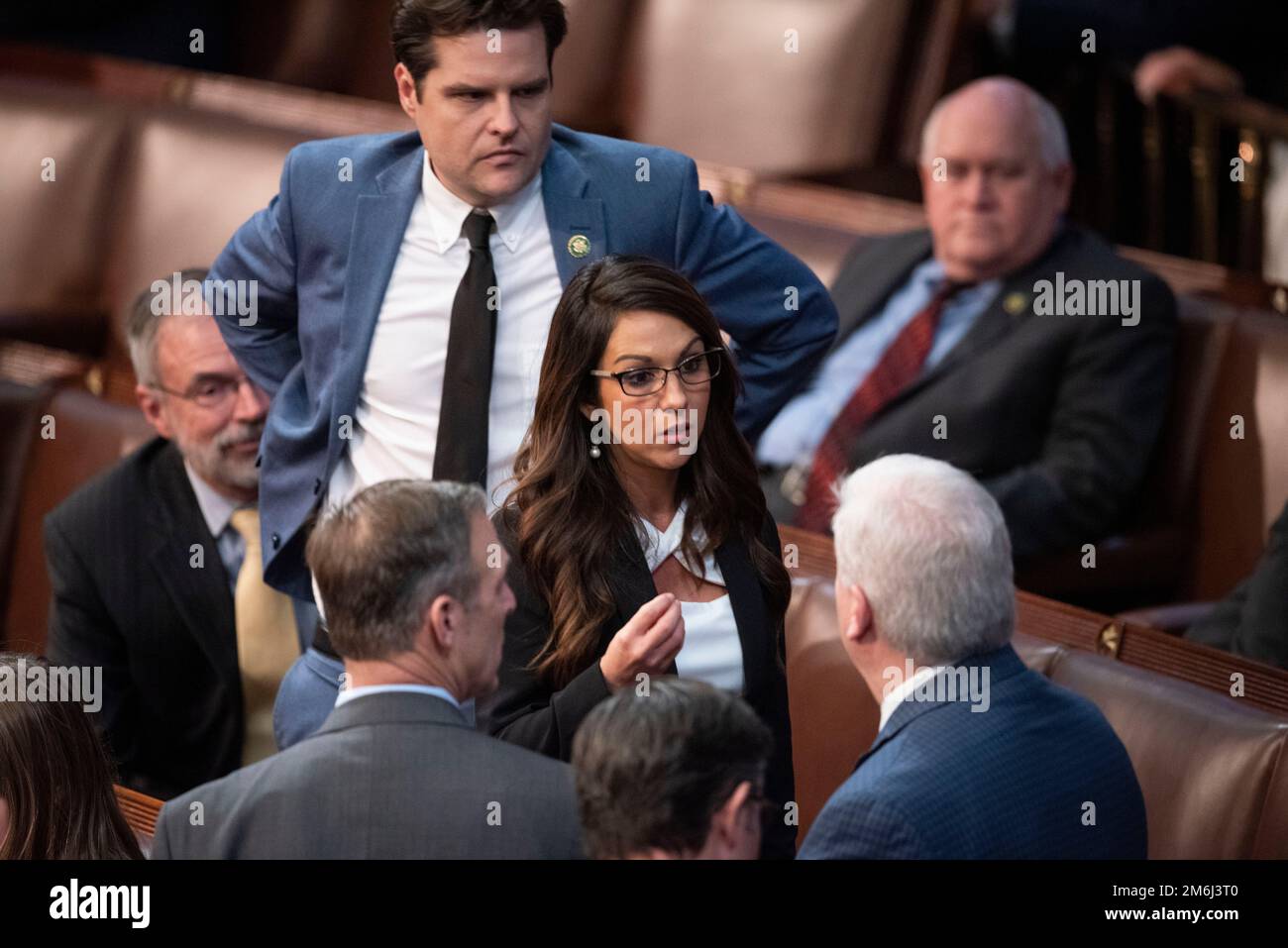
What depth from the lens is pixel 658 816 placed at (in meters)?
1.48

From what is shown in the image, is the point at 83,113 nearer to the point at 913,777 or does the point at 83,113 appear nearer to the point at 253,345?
the point at 253,345

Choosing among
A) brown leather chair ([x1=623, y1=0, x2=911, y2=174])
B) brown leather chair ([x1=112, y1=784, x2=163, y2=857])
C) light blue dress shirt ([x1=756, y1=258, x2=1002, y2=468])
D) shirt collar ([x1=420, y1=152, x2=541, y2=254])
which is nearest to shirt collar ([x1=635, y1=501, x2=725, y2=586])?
shirt collar ([x1=420, y1=152, x2=541, y2=254])

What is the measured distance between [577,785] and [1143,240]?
3.03 meters

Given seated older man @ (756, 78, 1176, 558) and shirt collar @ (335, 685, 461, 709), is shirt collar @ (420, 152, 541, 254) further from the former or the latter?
seated older man @ (756, 78, 1176, 558)

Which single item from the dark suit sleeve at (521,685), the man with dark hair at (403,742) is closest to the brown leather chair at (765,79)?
the dark suit sleeve at (521,685)

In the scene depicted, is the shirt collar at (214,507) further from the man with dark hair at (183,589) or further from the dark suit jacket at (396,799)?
the dark suit jacket at (396,799)

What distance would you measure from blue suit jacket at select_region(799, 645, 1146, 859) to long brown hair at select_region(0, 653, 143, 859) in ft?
2.44

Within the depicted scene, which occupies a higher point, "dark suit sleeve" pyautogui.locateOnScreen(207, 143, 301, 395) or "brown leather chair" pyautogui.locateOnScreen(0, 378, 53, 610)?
"dark suit sleeve" pyautogui.locateOnScreen(207, 143, 301, 395)

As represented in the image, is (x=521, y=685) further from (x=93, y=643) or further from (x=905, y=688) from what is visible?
(x=93, y=643)

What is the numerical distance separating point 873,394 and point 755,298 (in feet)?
4.40

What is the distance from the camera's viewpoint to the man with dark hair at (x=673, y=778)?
1.48 meters

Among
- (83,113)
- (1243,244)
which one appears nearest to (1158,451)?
(1243,244)

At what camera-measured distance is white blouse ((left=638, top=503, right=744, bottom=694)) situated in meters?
1.91
